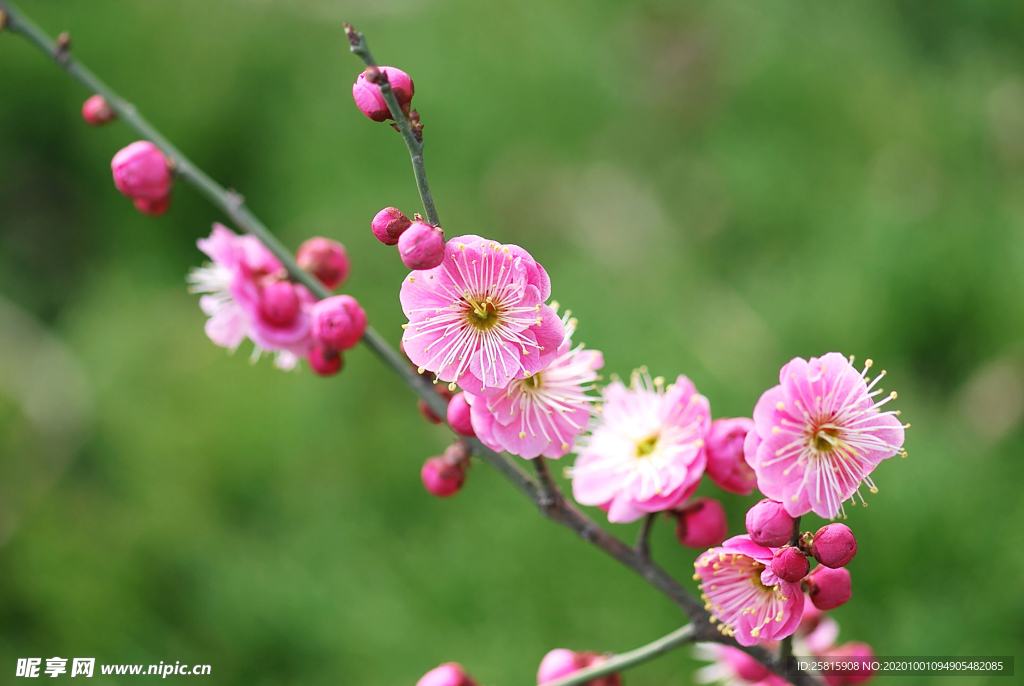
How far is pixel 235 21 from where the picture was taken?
2.79m

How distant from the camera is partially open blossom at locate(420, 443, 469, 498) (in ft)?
2.06

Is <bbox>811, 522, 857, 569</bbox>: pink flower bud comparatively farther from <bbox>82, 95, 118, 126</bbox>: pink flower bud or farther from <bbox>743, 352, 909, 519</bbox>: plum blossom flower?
<bbox>82, 95, 118, 126</bbox>: pink flower bud

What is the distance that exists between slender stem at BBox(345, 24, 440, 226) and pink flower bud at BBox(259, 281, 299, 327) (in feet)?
0.78

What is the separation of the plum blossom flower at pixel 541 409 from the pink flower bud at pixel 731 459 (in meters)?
0.09

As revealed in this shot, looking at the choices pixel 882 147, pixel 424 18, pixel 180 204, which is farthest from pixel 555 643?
pixel 424 18

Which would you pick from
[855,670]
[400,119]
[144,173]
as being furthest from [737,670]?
[144,173]

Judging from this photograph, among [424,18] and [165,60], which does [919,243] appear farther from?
[165,60]

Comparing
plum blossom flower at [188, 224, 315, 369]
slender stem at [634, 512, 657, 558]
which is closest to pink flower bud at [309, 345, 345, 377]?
plum blossom flower at [188, 224, 315, 369]

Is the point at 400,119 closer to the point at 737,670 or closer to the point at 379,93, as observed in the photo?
the point at 379,93

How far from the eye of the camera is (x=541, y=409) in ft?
1.78

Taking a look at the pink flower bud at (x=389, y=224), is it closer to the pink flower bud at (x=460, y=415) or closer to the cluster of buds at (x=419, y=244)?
the cluster of buds at (x=419, y=244)

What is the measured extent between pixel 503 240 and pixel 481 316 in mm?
1756

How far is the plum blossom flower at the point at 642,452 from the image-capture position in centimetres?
56

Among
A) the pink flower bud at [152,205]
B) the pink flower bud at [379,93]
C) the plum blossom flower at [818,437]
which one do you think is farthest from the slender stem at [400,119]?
the pink flower bud at [152,205]
